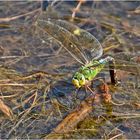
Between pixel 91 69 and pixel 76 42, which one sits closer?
pixel 91 69

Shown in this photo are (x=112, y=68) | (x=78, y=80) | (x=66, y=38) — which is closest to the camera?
(x=78, y=80)

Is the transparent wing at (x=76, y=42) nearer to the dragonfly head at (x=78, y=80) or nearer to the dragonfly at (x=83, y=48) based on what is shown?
the dragonfly at (x=83, y=48)

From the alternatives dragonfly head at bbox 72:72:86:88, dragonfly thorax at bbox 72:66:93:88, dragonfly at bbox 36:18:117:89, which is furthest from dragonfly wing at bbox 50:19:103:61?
dragonfly head at bbox 72:72:86:88

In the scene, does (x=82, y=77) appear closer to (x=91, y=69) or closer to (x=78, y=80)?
(x=78, y=80)

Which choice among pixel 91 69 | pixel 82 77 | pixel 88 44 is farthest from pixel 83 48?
pixel 82 77

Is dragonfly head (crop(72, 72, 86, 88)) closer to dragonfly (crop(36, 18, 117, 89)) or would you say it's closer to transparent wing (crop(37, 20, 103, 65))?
dragonfly (crop(36, 18, 117, 89))

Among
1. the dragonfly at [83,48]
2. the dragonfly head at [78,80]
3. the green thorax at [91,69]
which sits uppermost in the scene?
the dragonfly at [83,48]

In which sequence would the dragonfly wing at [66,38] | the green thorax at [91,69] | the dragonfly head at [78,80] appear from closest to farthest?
the dragonfly head at [78,80] < the green thorax at [91,69] < the dragonfly wing at [66,38]

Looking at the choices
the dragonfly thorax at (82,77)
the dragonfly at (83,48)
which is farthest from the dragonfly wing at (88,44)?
the dragonfly thorax at (82,77)
